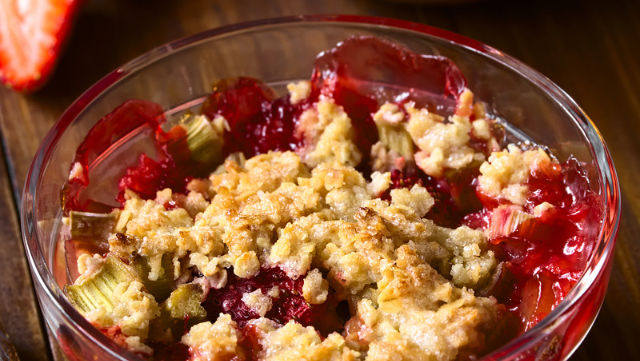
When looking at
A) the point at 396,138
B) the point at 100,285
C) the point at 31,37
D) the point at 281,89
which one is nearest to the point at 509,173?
the point at 396,138

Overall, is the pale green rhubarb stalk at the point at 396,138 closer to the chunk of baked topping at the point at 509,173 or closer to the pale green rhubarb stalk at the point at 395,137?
the pale green rhubarb stalk at the point at 395,137

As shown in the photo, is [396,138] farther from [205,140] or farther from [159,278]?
[159,278]

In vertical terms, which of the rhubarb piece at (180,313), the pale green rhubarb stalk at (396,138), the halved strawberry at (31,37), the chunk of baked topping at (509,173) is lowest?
the rhubarb piece at (180,313)

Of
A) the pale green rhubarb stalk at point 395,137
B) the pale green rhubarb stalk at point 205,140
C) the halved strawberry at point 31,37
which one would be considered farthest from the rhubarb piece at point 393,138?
the halved strawberry at point 31,37

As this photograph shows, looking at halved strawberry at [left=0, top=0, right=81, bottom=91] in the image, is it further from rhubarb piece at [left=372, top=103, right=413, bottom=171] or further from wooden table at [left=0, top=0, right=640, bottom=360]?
rhubarb piece at [left=372, top=103, right=413, bottom=171]

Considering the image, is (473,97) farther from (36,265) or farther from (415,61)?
(36,265)

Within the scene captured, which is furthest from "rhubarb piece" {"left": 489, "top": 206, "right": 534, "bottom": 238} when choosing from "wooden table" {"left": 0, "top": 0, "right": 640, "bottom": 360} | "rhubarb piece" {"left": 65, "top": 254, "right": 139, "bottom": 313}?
"rhubarb piece" {"left": 65, "top": 254, "right": 139, "bottom": 313}
